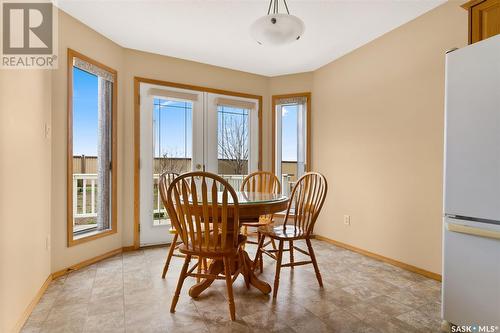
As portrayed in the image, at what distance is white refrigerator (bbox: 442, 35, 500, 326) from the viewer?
1422 millimetres

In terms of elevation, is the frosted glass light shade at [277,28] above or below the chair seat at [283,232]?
above

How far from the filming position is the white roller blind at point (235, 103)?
3922 millimetres

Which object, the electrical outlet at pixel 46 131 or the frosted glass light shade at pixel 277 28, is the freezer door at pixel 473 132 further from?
the electrical outlet at pixel 46 131

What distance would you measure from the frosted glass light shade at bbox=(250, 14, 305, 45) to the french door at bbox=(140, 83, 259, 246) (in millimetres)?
1927

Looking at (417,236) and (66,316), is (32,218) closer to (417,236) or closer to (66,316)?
(66,316)

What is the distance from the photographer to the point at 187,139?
3.72 metres

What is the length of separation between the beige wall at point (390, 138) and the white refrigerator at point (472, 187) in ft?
3.30

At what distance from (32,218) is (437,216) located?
3.19m

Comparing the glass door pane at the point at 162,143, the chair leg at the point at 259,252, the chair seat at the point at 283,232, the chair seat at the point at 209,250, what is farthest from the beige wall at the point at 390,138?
the chair seat at the point at 209,250

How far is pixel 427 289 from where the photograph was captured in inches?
90.1

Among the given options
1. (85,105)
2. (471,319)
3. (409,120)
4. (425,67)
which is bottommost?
(471,319)

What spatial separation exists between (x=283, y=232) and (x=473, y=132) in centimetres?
142

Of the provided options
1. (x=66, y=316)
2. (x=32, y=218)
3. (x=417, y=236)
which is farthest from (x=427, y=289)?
(x=32, y=218)

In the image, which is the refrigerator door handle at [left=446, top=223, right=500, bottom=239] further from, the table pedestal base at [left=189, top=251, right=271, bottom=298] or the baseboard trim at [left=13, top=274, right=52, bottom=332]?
the baseboard trim at [left=13, top=274, right=52, bottom=332]
